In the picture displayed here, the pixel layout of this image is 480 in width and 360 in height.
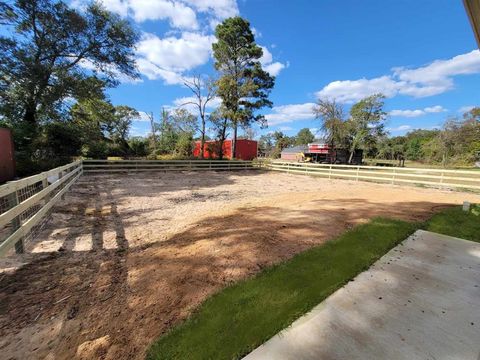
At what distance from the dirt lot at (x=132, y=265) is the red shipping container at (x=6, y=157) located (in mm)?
6221

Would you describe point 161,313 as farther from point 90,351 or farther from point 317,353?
point 317,353

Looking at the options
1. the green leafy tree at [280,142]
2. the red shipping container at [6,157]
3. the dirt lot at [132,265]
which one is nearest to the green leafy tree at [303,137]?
the green leafy tree at [280,142]

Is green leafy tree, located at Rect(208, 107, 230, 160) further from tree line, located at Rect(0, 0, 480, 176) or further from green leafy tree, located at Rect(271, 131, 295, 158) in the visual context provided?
green leafy tree, located at Rect(271, 131, 295, 158)

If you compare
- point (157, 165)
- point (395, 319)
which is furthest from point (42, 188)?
point (157, 165)

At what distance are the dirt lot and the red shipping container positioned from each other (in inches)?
245

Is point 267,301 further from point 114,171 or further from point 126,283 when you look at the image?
point 114,171

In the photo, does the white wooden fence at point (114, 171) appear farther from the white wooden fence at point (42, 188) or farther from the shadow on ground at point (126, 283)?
the shadow on ground at point (126, 283)

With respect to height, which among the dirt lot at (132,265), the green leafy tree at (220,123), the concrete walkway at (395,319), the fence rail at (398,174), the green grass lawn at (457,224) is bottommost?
the dirt lot at (132,265)

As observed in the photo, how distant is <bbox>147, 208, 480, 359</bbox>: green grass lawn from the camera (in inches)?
71.2

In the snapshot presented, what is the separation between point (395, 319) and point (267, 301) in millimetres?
1115

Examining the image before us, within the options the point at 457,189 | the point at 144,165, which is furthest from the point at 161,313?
the point at 144,165

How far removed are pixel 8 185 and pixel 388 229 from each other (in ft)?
18.5

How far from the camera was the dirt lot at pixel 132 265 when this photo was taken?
1994mm

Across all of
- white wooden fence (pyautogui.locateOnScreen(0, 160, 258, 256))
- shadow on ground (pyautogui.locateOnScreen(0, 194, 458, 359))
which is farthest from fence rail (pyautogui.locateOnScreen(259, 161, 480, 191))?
shadow on ground (pyautogui.locateOnScreen(0, 194, 458, 359))
